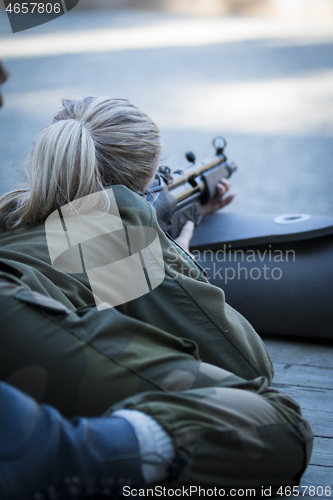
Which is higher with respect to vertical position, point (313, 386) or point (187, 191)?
point (187, 191)

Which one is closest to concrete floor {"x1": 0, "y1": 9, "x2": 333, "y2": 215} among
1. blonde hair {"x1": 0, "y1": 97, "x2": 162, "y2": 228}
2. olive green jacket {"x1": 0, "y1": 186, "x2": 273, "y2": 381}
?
blonde hair {"x1": 0, "y1": 97, "x2": 162, "y2": 228}

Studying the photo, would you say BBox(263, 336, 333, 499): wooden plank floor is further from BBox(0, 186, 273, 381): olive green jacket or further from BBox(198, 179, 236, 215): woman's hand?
BBox(198, 179, 236, 215): woman's hand

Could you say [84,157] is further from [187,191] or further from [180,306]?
[187,191]

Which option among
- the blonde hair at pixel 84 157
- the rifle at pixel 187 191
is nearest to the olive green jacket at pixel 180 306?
the blonde hair at pixel 84 157

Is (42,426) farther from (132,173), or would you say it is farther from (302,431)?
(132,173)

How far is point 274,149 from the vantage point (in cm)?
378

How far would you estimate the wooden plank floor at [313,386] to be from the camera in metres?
0.80

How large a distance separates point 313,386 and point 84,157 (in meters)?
0.69

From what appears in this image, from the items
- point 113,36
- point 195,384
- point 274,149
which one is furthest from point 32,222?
point 113,36

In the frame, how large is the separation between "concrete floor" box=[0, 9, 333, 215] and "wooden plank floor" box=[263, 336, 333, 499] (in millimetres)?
1289

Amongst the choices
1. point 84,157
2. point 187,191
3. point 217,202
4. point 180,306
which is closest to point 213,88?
point 217,202

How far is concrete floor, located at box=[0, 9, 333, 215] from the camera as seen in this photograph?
10.9 ft

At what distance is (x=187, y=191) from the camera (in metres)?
1.58

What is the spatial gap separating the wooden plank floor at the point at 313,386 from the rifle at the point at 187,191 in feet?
1.43
